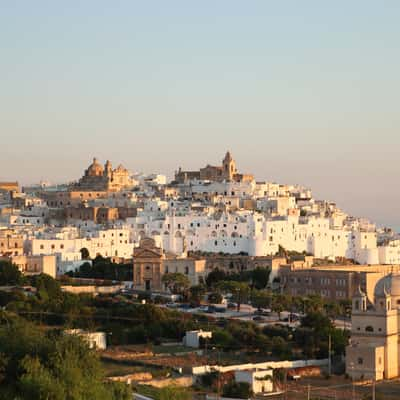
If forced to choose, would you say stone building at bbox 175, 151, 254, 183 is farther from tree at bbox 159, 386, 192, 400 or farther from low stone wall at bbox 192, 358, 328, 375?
tree at bbox 159, 386, 192, 400

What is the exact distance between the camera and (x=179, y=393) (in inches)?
1033

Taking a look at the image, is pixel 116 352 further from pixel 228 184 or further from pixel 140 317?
pixel 228 184

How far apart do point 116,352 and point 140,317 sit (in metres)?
4.72

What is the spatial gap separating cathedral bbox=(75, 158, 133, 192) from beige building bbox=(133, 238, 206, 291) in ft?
73.8

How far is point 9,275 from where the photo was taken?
47969mm

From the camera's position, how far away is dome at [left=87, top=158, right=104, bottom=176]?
79.3m

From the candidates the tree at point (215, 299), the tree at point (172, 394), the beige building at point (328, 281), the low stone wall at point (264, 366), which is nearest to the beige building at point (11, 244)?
the tree at point (215, 299)

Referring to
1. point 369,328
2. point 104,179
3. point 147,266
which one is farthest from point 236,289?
point 104,179

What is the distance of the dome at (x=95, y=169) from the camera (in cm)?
7931

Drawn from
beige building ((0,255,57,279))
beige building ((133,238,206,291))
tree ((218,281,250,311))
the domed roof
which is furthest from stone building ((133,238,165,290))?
the domed roof

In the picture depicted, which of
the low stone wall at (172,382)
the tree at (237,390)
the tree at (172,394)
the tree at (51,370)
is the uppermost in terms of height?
the tree at (51,370)

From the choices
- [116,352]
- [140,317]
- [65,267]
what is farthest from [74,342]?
[65,267]

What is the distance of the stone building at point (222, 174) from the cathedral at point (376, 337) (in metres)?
38.9

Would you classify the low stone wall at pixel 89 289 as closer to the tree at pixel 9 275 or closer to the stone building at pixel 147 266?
the tree at pixel 9 275
